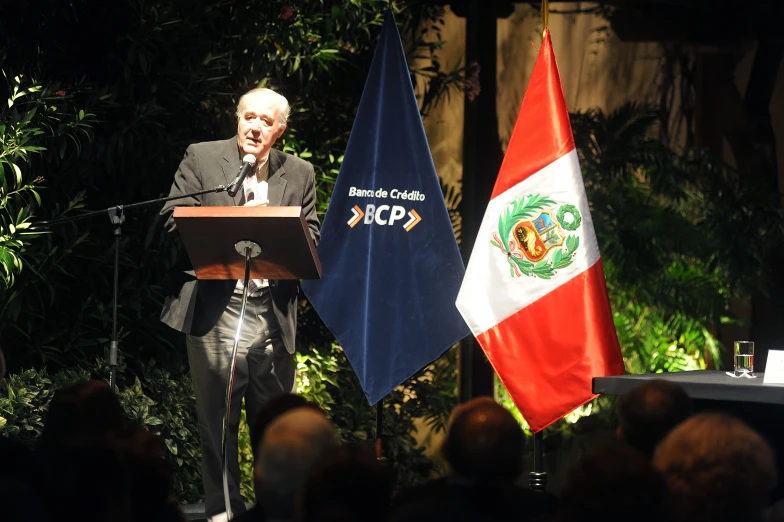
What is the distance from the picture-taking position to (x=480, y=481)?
7.13ft

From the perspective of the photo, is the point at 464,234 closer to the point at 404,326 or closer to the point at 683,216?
the point at 683,216

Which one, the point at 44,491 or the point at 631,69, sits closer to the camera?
the point at 44,491

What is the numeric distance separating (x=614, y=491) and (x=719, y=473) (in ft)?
0.88

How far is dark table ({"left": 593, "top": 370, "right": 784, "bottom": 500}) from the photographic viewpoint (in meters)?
3.55

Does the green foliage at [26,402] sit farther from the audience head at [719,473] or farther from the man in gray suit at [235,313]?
the audience head at [719,473]

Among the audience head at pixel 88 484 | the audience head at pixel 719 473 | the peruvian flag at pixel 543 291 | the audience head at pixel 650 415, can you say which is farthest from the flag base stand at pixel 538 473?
the audience head at pixel 88 484

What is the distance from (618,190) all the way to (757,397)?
11.0 ft

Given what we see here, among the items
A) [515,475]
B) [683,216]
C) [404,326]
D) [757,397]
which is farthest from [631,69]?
[515,475]

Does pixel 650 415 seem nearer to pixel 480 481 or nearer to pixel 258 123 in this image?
pixel 480 481

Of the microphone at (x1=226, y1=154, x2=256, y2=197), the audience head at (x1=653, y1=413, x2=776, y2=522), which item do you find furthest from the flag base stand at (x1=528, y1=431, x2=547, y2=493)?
the audience head at (x1=653, y1=413, x2=776, y2=522)

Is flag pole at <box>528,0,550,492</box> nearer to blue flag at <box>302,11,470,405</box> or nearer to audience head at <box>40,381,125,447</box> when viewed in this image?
blue flag at <box>302,11,470,405</box>

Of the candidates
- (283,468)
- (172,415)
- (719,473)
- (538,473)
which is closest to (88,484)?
(283,468)

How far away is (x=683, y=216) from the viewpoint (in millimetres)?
6961

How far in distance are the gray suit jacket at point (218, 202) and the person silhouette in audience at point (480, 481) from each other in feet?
6.01
